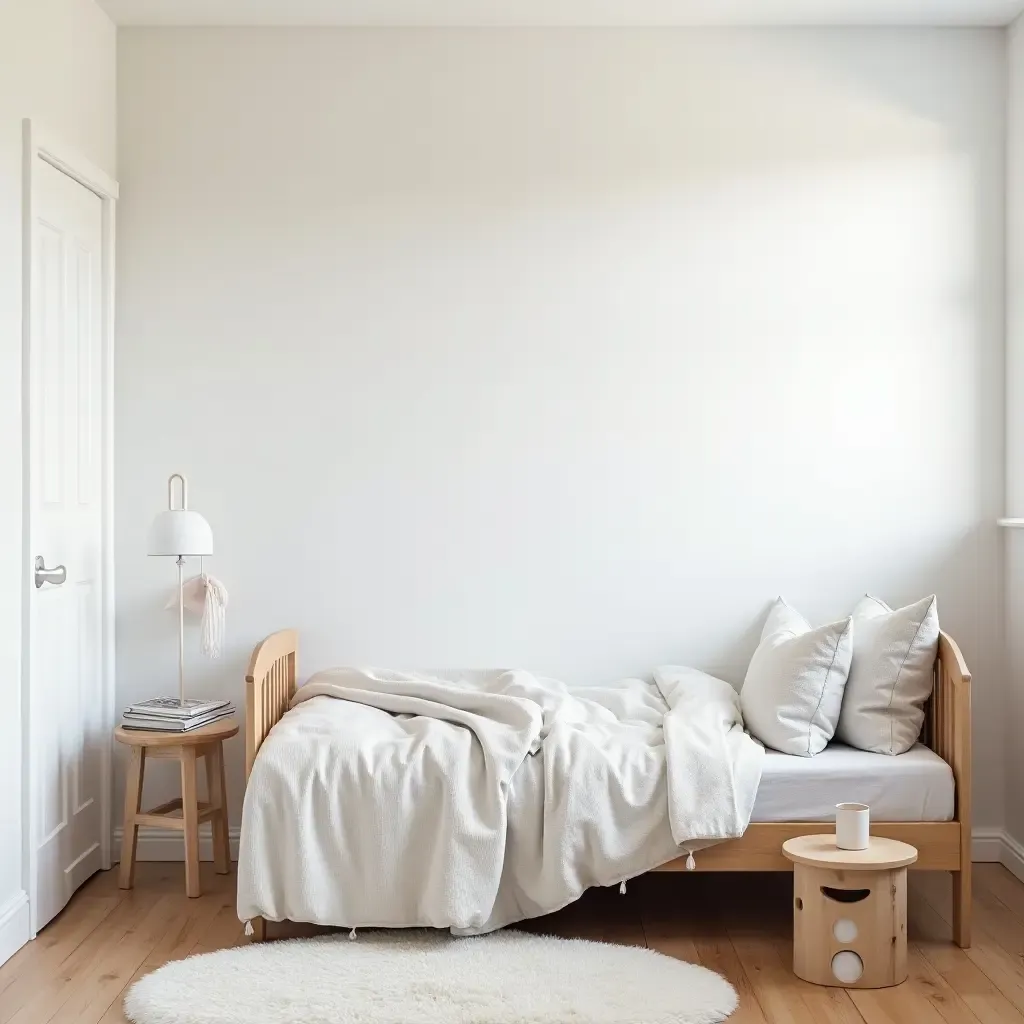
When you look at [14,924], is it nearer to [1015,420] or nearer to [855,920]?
[855,920]

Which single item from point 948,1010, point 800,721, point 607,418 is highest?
point 607,418

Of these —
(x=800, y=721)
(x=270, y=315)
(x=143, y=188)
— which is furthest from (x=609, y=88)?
(x=800, y=721)

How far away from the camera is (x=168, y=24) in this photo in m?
3.59

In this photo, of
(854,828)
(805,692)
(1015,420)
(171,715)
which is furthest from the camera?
(1015,420)

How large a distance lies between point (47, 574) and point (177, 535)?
0.40 metres

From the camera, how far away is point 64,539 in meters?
3.23

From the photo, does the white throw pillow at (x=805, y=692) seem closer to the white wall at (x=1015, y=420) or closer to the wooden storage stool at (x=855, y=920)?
the wooden storage stool at (x=855, y=920)

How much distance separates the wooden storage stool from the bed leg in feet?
0.93

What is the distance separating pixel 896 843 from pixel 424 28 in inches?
109

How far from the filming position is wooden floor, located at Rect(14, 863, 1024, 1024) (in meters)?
2.51

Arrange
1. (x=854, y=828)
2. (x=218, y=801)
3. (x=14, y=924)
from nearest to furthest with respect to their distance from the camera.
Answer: (x=854, y=828) → (x=14, y=924) → (x=218, y=801)

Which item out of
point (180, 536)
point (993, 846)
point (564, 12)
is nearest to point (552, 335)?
point (564, 12)

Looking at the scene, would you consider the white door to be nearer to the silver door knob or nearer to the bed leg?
the silver door knob

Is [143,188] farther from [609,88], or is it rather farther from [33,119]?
[609,88]
